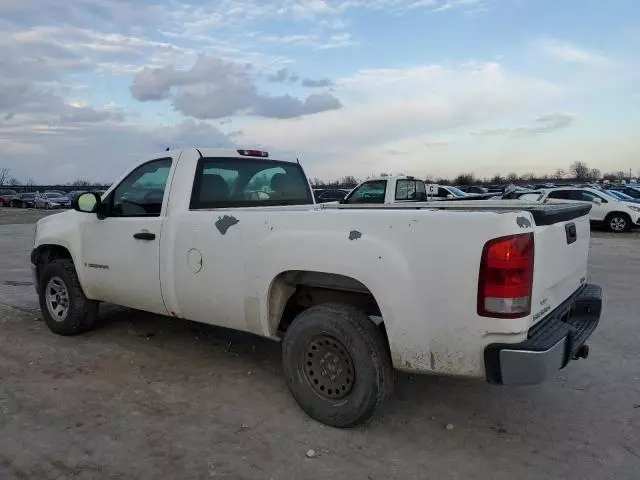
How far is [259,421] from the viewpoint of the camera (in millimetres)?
3891

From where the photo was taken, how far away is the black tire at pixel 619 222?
19594mm

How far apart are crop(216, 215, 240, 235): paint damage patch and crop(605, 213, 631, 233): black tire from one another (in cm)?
1909

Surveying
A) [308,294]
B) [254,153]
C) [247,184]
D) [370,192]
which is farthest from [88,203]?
[370,192]

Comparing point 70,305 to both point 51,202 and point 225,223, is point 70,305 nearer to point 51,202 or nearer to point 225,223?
point 225,223

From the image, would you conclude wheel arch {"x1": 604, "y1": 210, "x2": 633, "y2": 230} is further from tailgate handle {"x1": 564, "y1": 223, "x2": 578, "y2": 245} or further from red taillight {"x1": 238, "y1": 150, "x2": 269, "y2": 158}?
tailgate handle {"x1": 564, "y1": 223, "x2": 578, "y2": 245}

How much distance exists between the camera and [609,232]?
1978 centimetres

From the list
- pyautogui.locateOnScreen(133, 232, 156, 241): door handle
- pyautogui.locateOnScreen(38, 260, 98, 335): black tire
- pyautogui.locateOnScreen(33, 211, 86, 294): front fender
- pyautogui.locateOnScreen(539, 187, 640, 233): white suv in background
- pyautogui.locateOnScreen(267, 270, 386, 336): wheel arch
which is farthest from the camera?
pyautogui.locateOnScreen(539, 187, 640, 233): white suv in background

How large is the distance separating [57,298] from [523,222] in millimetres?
4977

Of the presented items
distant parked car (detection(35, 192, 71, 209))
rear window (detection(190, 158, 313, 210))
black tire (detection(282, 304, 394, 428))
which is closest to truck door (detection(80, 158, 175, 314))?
rear window (detection(190, 158, 313, 210))

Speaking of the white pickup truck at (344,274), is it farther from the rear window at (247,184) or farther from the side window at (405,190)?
the side window at (405,190)

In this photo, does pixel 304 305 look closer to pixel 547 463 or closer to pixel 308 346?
pixel 308 346

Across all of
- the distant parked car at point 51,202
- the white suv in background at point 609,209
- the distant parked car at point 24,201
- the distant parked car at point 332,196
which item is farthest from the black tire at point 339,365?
the distant parked car at point 24,201

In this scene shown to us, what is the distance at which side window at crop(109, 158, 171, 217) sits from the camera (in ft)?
16.4

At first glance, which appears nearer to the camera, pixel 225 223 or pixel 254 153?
pixel 225 223
